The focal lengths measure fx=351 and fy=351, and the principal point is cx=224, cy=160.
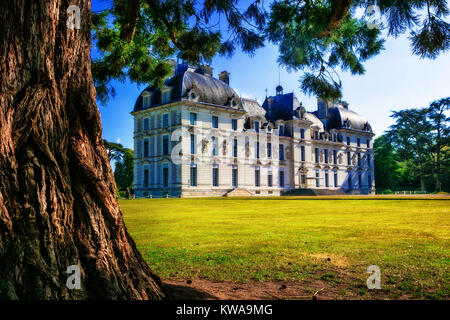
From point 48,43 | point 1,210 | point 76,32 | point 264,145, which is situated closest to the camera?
point 1,210

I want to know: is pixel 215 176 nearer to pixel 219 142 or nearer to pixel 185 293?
pixel 219 142

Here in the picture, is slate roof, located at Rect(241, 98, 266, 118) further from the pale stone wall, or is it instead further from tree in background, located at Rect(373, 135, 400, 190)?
tree in background, located at Rect(373, 135, 400, 190)

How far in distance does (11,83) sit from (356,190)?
55.9 m

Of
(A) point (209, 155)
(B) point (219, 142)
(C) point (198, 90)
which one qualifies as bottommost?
(A) point (209, 155)

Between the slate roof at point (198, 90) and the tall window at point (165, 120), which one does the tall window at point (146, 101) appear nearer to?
the slate roof at point (198, 90)

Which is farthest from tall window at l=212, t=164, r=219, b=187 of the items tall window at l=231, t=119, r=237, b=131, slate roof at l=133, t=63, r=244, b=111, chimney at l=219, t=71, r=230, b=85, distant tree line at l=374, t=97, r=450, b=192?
distant tree line at l=374, t=97, r=450, b=192

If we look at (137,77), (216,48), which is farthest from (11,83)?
(137,77)

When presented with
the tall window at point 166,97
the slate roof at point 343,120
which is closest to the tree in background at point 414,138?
the slate roof at point 343,120

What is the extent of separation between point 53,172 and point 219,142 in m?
33.8

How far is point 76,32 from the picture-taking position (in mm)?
2656

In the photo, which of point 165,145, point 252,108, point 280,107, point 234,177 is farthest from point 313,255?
point 280,107

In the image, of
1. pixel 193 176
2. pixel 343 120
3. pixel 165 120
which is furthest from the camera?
pixel 343 120

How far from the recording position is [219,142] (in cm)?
3616
